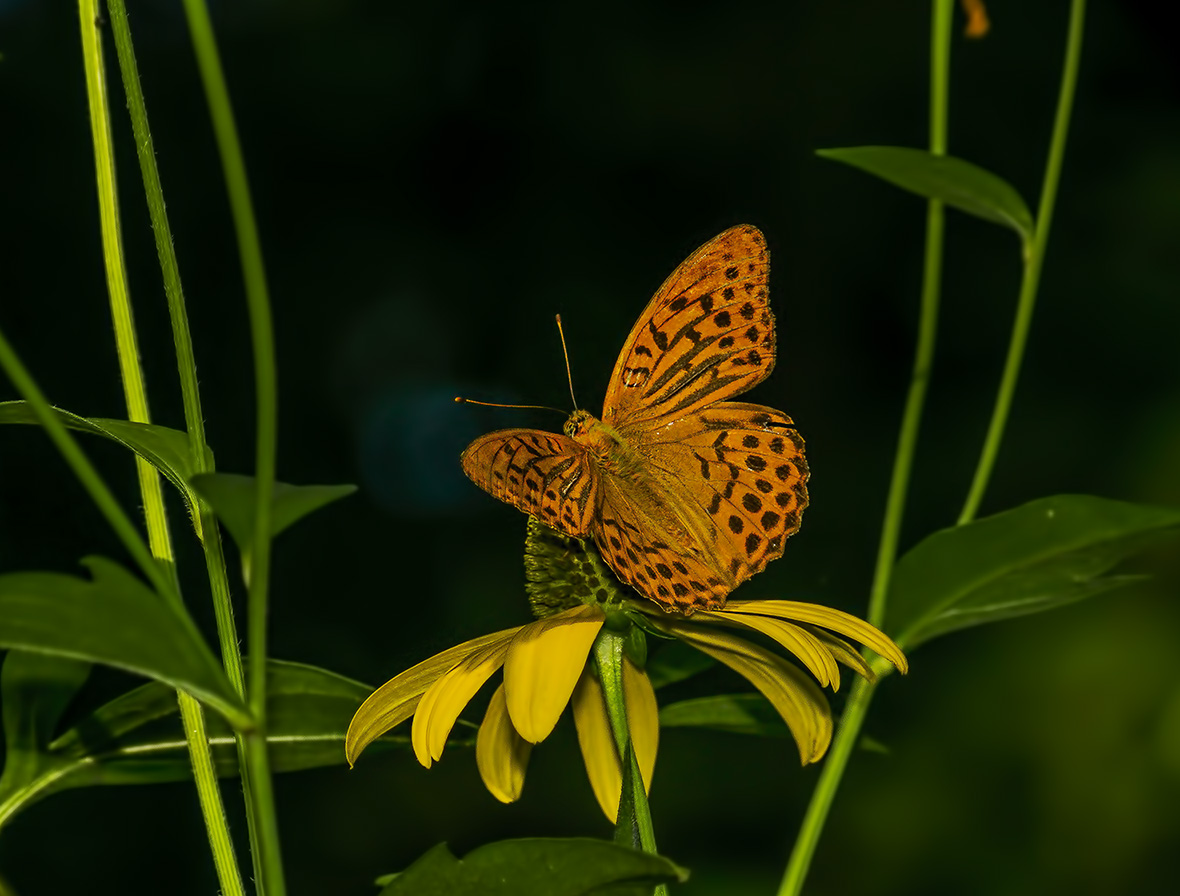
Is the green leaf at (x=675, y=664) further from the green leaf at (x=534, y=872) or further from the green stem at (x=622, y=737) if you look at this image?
the green leaf at (x=534, y=872)

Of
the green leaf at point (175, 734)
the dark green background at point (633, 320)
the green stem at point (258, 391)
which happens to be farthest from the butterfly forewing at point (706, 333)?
the dark green background at point (633, 320)

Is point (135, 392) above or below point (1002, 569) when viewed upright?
above

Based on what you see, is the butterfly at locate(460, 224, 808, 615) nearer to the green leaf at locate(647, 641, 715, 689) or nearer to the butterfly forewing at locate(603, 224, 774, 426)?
the butterfly forewing at locate(603, 224, 774, 426)

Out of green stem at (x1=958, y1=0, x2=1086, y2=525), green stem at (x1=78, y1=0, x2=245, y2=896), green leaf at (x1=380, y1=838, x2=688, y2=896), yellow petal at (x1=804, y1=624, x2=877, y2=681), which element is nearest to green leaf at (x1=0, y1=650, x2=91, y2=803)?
green stem at (x1=78, y1=0, x2=245, y2=896)

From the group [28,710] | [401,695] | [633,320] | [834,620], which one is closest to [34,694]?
[28,710]

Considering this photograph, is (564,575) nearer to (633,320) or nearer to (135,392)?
(135,392)

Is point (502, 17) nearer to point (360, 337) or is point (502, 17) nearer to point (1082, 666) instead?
point (360, 337)
